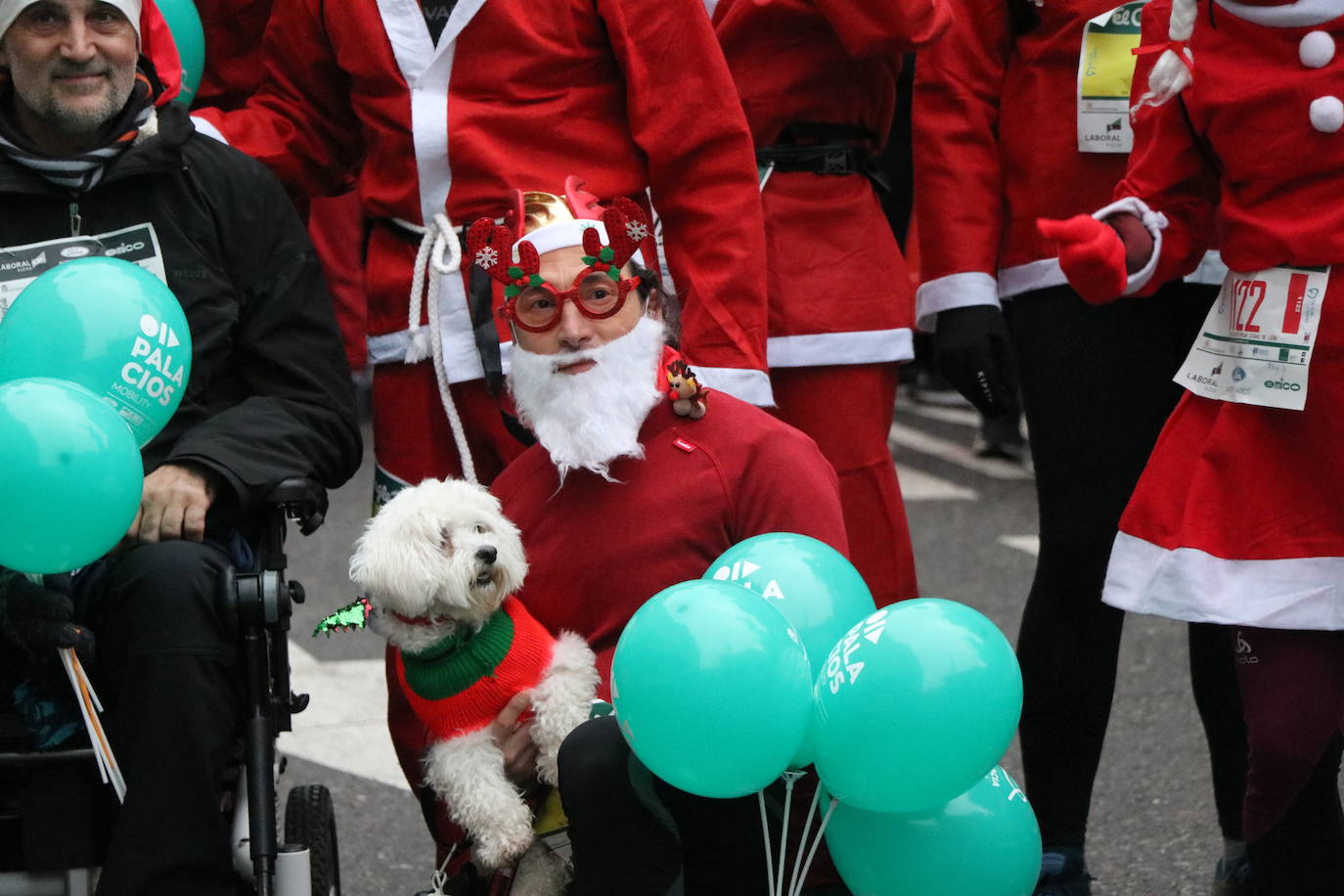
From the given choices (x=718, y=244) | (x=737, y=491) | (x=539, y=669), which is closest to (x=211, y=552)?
(x=539, y=669)

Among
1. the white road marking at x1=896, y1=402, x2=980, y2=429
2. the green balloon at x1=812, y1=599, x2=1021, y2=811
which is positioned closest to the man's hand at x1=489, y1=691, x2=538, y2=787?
the green balloon at x1=812, y1=599, x2=1021, y2=811

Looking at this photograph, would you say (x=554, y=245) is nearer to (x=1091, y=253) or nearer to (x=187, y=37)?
(x=1091, y=253)

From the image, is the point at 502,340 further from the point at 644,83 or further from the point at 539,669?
the point at 539,669

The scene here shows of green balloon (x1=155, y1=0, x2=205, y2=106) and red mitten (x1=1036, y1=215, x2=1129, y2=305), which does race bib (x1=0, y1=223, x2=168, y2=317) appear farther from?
red mitten (x1=1036, y1=215, x2=1129, y2=305)

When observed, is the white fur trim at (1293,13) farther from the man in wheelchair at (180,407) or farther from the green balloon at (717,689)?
the man in wheelchair at (180,407)

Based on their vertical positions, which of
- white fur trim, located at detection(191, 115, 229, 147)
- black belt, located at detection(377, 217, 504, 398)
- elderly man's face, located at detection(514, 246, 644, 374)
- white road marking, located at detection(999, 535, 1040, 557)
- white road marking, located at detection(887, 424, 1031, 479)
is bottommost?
white road marking, located at detection(887, 424, 1031, 479)

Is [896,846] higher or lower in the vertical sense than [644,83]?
lower

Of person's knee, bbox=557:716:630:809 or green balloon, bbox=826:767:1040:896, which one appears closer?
green balloon, bbox=826:767:1040:896

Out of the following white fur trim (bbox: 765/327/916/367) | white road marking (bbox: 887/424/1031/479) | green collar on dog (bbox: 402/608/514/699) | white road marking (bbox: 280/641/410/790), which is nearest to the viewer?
green collar on dog (bbox: 402/608/514/699)

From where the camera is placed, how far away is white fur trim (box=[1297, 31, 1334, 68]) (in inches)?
124

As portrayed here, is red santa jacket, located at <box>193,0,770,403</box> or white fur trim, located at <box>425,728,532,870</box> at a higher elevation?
red santa jacket, located at <box>193,0,770,403</box>

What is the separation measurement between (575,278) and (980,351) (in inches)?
41.1

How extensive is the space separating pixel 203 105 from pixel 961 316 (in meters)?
1.78

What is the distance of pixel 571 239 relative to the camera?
3.33 meters
